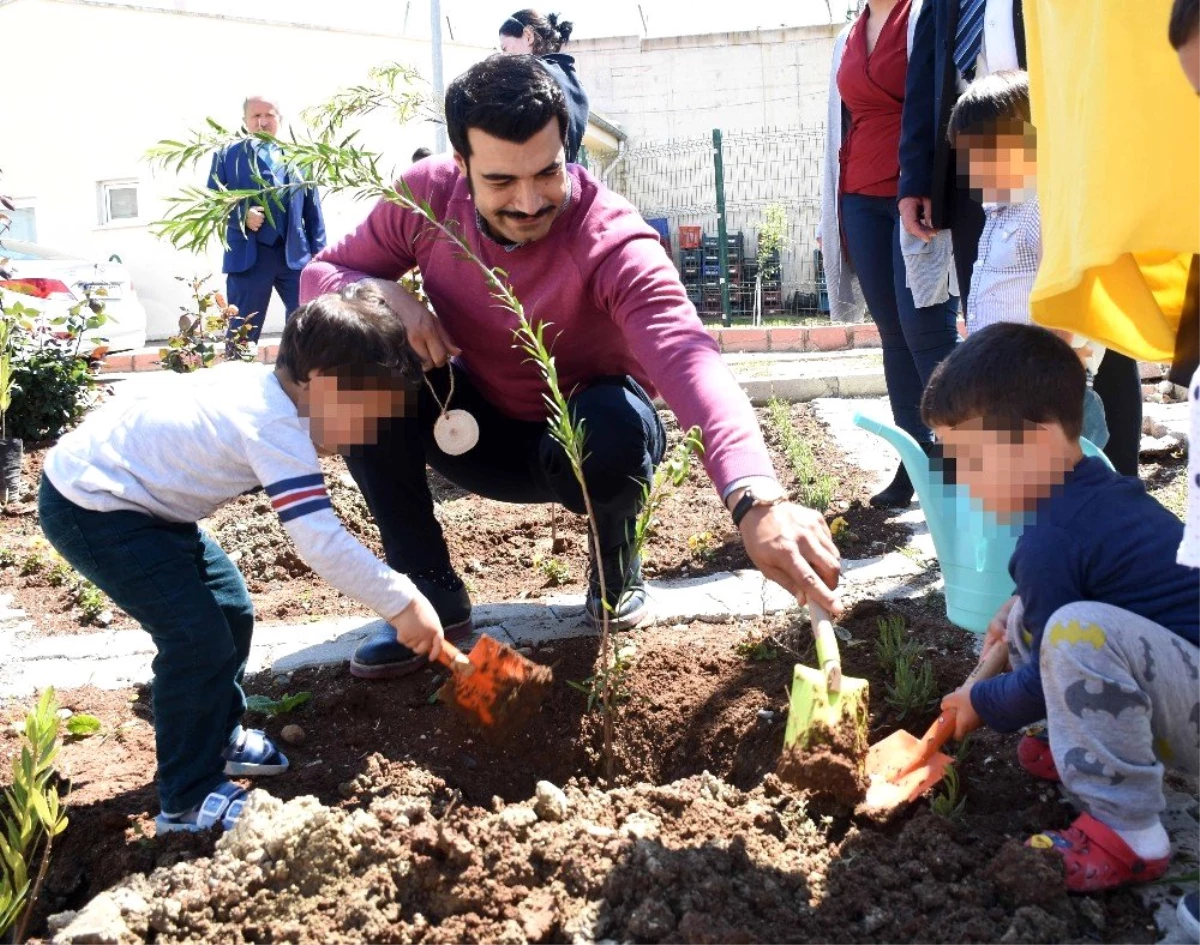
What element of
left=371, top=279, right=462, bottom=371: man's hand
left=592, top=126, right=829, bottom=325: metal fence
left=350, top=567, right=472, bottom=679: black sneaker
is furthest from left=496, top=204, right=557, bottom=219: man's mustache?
left=592, top=126, right=829, bottom=325: metal fence

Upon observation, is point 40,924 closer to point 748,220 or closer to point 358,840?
point 358,840

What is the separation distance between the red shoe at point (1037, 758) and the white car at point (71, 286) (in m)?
5.91

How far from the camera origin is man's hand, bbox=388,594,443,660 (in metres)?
2.28

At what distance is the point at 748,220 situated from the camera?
14.7 m

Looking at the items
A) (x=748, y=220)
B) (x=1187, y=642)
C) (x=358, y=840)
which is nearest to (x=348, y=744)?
(x=358, y=840)

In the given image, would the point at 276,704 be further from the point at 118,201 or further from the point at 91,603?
the point at 118,201

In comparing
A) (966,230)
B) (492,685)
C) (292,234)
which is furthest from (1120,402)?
(292,234)

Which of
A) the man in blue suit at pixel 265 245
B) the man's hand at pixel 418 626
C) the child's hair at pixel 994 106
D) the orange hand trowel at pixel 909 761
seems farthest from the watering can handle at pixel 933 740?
the man in blue suit at pixel 265 245

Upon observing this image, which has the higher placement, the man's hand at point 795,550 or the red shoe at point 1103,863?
the man's hand at point 795,550

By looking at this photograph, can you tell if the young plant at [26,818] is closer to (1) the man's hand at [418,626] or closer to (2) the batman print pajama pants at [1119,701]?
(1) the man's hand at [418,626]

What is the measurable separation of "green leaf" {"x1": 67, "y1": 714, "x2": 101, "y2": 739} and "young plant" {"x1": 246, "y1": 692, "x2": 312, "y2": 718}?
372mm

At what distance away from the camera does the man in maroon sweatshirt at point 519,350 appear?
263 centimetres

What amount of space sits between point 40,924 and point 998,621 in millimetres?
1932

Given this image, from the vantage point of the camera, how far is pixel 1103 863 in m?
1.79
